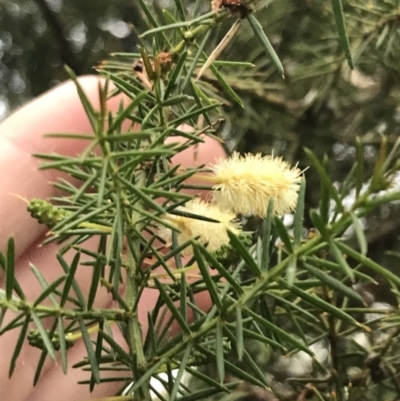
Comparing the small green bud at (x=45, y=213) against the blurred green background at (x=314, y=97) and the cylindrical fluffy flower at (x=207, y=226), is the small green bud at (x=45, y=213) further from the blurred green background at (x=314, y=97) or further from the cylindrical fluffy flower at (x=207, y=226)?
the blurred green background at (x=314, y=97)

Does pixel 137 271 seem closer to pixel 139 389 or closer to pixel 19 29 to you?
pixel 139 389

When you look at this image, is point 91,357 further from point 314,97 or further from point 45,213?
point 314,97

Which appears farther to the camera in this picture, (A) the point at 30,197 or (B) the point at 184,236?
(A) the point at 30,197

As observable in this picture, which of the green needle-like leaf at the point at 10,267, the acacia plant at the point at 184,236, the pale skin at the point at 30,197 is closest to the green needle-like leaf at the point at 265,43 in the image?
the acacia plant at the point at 184,236

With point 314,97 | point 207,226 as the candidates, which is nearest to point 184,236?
point 207,226

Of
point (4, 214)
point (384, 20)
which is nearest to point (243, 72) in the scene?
point (384, 20)

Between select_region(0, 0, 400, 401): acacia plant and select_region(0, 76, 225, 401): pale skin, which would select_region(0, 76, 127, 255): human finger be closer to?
select_region(0, 76, 225, 401): pale skin
